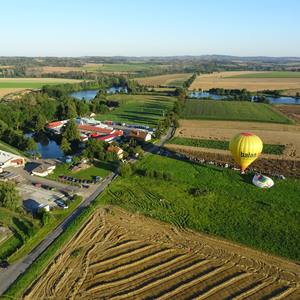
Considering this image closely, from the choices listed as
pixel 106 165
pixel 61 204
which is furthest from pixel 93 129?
pixel 61 204

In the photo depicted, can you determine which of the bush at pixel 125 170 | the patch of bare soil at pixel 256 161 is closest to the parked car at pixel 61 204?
the bush at pixel 125 170

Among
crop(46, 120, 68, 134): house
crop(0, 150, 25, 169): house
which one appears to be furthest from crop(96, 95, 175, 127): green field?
crop(0, 150, 25, 169): house

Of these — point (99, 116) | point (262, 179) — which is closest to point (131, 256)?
point (262, 179)

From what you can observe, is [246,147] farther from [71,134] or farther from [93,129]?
[93,129]

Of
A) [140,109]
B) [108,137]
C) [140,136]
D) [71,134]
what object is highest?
[71,134]

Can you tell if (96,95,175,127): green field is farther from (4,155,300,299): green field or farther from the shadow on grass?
(4,155,300,299): green field

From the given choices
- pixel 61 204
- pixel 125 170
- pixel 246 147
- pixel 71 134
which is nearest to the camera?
pixel 61 204
